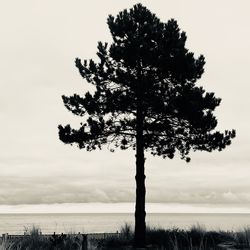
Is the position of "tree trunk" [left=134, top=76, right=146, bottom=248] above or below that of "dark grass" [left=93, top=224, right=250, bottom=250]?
above

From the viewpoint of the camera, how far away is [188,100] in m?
22.3

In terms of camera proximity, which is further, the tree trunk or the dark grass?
the tree trunk

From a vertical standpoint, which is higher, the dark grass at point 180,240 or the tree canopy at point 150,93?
the tree canopy at point 150,93

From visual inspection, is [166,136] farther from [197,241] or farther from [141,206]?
[197,241]

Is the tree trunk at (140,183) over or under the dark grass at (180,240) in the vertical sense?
over

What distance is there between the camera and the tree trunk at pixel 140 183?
870 inches

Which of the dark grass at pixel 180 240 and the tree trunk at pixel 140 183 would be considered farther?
the tree trunk at pixel 140 183

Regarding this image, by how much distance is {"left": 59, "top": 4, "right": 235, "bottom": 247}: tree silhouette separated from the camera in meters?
22.5

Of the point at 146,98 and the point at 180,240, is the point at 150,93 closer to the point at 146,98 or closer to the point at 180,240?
the point at 146,98

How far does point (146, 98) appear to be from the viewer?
73.9 ft

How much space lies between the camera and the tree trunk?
2209cm

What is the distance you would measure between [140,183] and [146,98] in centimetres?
401

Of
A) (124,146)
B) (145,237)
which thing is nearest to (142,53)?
(124,146)

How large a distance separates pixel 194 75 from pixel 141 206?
6.80 m
